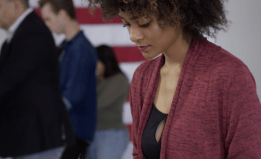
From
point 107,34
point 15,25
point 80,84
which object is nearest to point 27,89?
point 15,25

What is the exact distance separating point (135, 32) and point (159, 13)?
87 mm

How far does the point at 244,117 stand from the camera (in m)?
0.69

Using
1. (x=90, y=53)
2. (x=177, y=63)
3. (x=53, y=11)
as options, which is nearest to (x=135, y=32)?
(x=177, y=63)

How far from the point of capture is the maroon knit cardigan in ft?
2.29

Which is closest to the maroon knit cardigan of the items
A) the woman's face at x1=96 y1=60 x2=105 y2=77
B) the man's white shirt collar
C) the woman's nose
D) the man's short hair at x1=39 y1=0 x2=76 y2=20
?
the woman's nose

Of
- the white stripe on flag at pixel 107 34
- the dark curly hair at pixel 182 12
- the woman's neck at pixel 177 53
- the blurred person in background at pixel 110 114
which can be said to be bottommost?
the blurred person in background at pixel 110 114

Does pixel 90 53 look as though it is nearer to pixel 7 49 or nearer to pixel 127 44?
pixel 7 49

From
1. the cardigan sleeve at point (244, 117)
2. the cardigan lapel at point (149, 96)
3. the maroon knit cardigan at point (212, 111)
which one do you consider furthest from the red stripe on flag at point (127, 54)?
the cardigan sleeve at point (244, 117)

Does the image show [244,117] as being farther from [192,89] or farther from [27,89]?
[27,89]

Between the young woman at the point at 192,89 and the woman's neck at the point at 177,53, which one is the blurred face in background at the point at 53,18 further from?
the woman's neck at the point at 177,53

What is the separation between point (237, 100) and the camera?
70cm

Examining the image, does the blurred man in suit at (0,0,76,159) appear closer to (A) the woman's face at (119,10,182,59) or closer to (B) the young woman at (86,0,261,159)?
(B) the young woman at (86,0,261,159)

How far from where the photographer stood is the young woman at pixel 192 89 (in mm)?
705

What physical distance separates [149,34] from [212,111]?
0.91ft
